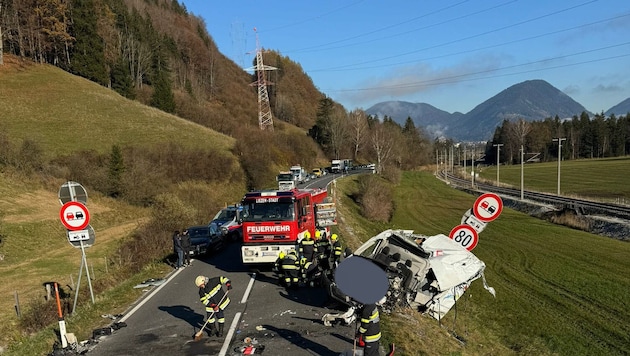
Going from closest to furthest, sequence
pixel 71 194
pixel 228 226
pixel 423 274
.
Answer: pixel 423 274 → pixel 71 194 → pixel 228 226

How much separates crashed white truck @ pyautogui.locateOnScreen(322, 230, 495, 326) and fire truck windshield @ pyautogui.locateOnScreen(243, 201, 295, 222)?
12.7 ft

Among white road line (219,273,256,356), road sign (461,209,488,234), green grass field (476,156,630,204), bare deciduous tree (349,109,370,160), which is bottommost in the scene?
green grass field (476,156,630,204)

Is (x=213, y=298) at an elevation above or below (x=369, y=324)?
below

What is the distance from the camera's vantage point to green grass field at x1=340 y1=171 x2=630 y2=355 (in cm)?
1234

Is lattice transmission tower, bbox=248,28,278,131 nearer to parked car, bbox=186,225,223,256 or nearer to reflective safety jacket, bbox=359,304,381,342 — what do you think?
parked car, bbox=186,225,223,256

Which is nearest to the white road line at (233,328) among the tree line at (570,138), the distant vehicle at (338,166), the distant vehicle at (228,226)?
the distant vehicle at (228,226)

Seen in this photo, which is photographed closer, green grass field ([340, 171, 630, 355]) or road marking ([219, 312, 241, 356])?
road marking ([219, 312, 241, 356])

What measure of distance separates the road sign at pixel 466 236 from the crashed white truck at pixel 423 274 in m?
0.73

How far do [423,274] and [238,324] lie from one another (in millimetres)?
4594

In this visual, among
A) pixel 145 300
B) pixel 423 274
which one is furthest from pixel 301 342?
pixel 145 300

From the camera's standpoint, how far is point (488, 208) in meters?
9.70

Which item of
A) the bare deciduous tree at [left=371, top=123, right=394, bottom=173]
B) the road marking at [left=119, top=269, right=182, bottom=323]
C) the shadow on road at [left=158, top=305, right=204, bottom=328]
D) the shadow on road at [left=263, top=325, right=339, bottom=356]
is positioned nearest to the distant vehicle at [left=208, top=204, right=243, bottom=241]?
the road marking at [left=119, top=269, right=182, bottom=323]

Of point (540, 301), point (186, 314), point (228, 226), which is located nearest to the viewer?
point (186, 314)

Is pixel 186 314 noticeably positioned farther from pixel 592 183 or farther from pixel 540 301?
pixel 592 183
